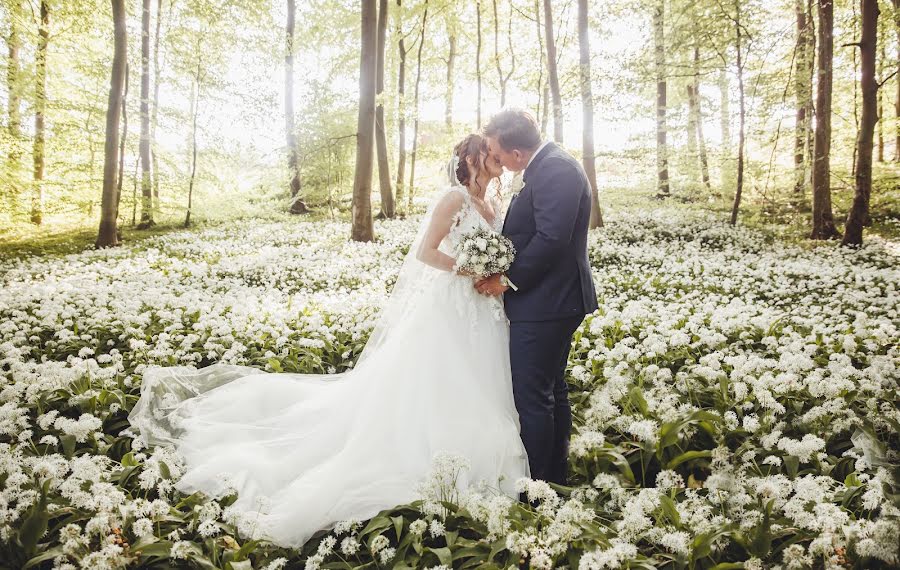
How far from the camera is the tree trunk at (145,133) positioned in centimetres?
1784

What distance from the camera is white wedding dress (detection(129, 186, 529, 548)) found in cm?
336

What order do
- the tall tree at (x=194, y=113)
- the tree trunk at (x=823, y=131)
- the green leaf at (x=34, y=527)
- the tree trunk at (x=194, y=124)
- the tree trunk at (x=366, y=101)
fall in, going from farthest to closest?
the tree trunk at (x=194, y=124), the tall tree at (x=194, y=113), the tree trunk at (x=366, y=101), the tree trunk at (x=823, y=131), the green leaf at (x=34, y=527)

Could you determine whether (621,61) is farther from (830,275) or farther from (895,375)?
(895,375)

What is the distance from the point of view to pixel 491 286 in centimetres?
364

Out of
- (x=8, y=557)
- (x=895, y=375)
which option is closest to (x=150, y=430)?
(x=8, y=557)

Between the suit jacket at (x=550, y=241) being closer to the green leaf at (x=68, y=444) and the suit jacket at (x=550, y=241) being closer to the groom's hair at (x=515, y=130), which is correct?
the groom's hair at (x=515, y=130)

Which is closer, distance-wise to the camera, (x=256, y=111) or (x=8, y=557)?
(x=8, y=557)

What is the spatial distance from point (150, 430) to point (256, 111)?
813 inches

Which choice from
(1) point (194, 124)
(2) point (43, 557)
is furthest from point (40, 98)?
(2) point (43, 557)

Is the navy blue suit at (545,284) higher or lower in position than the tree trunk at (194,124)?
lower

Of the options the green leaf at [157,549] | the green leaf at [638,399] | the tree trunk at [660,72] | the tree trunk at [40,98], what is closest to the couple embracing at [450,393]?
the green leaf at [157,549]

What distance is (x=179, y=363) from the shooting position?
5898 mm

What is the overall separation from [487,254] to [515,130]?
2.92ft

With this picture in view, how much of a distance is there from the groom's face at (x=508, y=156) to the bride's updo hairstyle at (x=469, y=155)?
0.54 ft
